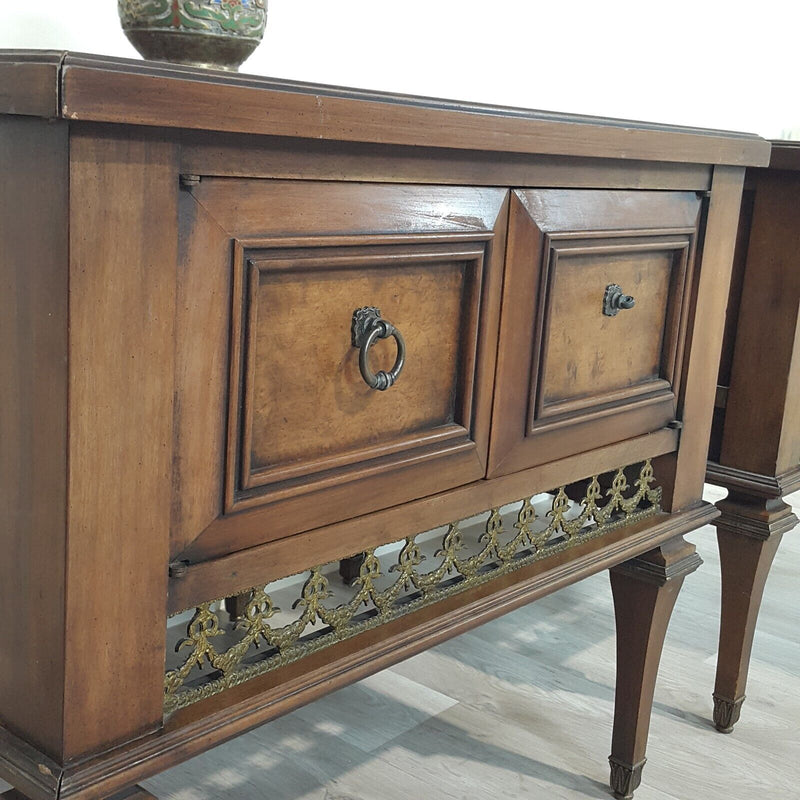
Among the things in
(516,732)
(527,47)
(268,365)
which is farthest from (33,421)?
(527,47)

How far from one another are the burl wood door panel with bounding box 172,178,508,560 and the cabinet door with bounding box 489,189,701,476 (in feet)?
0.11

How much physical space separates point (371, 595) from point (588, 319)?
0.32 metres

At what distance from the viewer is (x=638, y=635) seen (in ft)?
4.08

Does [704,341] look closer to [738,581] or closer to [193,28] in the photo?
[738,581]

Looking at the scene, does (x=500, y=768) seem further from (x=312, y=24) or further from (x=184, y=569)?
(x=312, y=24)

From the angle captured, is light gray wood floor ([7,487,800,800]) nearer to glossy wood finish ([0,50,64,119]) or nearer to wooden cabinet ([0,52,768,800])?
wooden cabinet ([0,52,768,800])

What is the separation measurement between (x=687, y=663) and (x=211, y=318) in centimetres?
122

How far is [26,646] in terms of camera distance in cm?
64

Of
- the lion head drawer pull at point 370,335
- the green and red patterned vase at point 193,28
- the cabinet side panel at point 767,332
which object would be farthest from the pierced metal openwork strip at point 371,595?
the green and red patterned vase at point 193,28

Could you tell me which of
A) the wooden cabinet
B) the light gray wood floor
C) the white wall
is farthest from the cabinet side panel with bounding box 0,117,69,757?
the light gray wood floor

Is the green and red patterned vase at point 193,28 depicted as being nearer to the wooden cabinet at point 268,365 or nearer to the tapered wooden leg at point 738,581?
the wooden cabinet at point 268,365

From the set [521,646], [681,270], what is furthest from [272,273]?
[521,646]

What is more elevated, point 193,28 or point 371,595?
point 193,28

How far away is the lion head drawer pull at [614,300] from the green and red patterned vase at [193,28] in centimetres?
38
